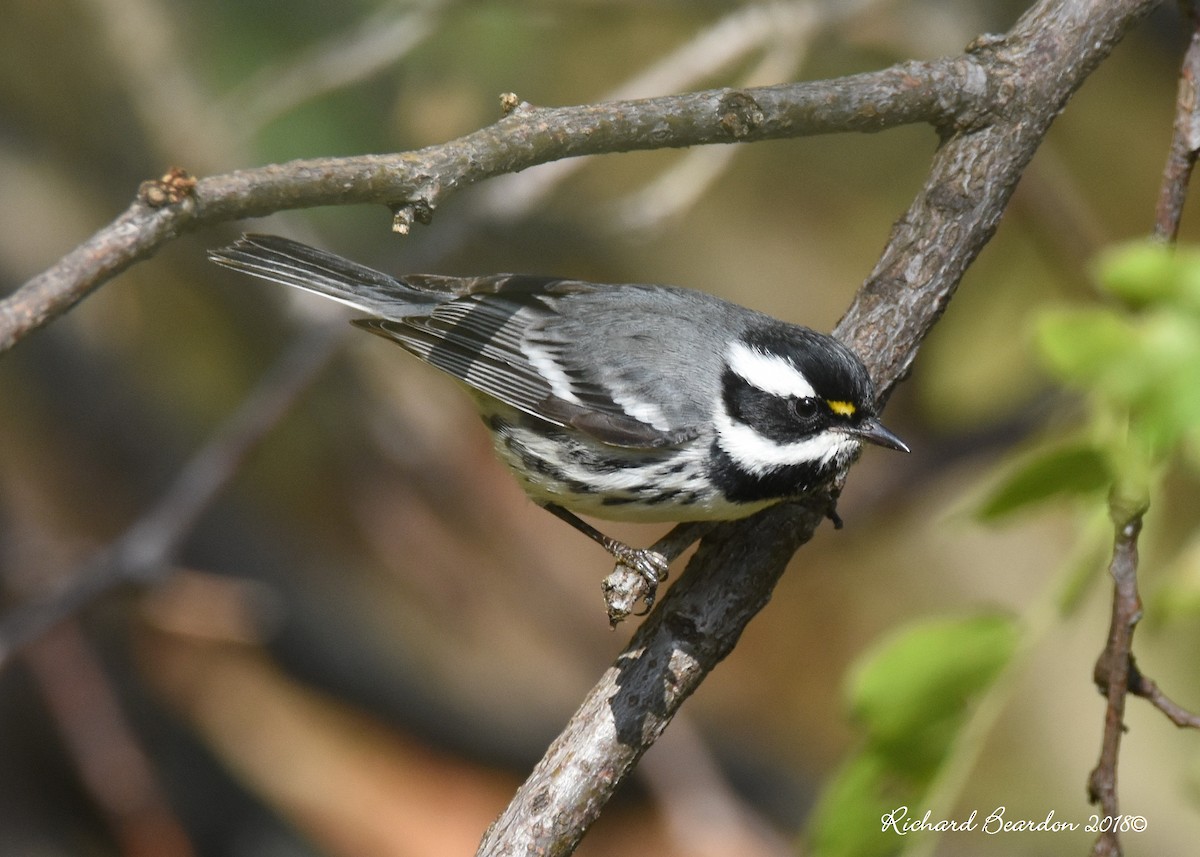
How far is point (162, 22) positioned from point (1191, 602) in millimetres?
4850

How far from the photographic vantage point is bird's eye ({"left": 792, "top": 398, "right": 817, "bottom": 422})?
2.63 metres

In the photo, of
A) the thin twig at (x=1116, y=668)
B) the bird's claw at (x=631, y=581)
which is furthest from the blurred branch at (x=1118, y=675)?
the bird's claw at (x=631, y=581)

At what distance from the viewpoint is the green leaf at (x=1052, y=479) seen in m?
1.81

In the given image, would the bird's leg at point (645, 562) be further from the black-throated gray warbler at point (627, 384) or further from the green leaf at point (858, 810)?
the green leaf at point (858, 810)

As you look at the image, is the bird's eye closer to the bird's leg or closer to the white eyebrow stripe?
the white eyebrow stripe

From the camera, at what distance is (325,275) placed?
9.69 ft

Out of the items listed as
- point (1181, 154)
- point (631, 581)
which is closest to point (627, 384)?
point (631, 581)

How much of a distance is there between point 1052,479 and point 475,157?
1012 mm

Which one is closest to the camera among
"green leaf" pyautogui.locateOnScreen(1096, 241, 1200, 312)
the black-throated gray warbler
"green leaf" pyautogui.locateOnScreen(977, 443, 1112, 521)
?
"green leaf" pyautogui.locateOnScreen(1096, 241, 1200, 312)

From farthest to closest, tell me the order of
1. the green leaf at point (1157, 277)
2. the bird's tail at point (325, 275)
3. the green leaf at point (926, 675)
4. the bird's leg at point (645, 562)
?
the bird's tail at point (325, 275) < the bird's leg at point (645, 562) < the green leaf at point (926, 675) < the green leaf at point (1157, 277)

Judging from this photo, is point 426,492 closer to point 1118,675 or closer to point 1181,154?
point 1181,154

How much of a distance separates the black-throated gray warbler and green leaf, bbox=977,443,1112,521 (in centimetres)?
57

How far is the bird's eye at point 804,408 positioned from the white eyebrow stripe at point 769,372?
1 cm

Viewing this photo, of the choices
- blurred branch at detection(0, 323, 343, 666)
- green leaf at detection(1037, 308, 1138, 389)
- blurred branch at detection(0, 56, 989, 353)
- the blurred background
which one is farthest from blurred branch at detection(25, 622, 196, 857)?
green leaf at detection(1037, 308, 1138, 389)
